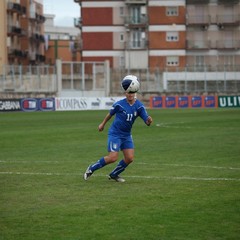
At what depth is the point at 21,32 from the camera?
111 m

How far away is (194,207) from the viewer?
43.9ft

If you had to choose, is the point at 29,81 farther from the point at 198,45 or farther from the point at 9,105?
the point at 198,45

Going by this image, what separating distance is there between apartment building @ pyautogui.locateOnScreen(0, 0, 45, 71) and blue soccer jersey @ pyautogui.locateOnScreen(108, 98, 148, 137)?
8226 centimetres

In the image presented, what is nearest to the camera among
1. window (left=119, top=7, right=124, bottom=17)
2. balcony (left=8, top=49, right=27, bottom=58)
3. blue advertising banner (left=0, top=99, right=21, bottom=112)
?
blue advertising banner (left=0, top=99, right=21, bottom=112)

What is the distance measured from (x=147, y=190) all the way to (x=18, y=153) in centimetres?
1081

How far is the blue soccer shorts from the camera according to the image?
16844mm

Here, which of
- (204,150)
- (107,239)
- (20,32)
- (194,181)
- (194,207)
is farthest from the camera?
(20,32)

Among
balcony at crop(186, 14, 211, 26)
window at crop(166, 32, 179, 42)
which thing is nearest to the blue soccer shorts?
window at crop(166, 32, 179, 42)

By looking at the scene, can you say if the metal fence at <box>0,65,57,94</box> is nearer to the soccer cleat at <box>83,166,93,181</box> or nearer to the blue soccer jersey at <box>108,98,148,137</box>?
the soccer cleat at <box>83,166,93,181</box>

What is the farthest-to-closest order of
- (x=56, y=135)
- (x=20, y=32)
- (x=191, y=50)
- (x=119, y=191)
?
1. (x=20, y=32)
2. (x=191, y=50)
3. (x=56, y=135)
4. (x=119, y=191)

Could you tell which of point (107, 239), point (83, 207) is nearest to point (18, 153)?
point (83, 207)

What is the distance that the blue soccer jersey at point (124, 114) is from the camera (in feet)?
55.1

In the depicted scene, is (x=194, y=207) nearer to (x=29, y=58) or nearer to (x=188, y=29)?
(x=188, y=29)

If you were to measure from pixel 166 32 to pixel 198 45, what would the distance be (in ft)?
14.0
